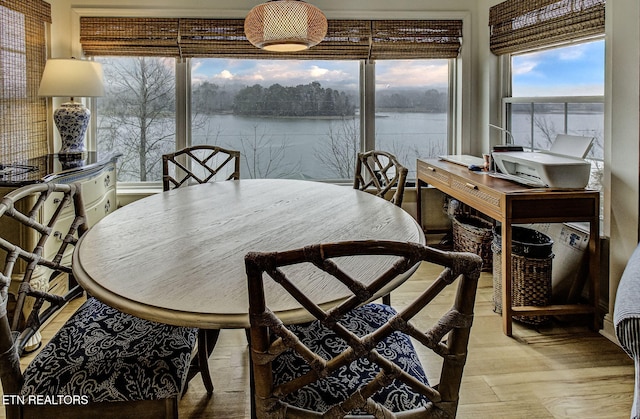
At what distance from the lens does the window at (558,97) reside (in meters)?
2.80

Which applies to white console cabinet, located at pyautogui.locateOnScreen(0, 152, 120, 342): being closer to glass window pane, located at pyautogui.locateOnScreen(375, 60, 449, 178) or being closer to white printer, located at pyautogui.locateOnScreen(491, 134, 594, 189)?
glass window pane, located at pyautogui.locateOnScreen(375, 60, 449, 178)

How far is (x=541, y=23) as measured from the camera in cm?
313

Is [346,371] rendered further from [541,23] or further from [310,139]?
[310,139]

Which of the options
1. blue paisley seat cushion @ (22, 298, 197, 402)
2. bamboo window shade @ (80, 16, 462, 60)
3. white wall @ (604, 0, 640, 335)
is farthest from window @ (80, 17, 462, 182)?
blue paisley seat cushion @ (22, 298, 197, 402)

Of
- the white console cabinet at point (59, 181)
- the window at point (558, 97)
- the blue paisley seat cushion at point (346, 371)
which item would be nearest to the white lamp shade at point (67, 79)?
the white console cabinet at point (59, 181)

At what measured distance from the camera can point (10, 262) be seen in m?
1.47

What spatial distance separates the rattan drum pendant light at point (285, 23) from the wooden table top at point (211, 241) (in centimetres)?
76

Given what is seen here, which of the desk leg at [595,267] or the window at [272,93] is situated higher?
Result: the window at [272,93]

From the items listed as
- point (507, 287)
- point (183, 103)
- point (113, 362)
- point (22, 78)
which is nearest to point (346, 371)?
point (113, 362)

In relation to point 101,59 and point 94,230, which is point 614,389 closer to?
point 94,230

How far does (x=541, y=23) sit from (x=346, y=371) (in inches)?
111

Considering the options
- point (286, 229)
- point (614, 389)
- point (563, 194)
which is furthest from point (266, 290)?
point (563, 194)

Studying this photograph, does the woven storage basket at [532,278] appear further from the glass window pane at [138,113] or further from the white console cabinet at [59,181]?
the glass window pane at [138,113]

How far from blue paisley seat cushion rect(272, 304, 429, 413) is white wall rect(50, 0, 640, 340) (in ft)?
5.41
